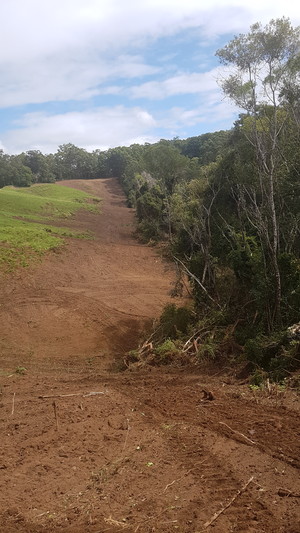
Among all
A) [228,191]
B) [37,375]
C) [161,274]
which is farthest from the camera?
[161,274]

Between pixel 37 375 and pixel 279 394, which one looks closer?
pixel 279 394

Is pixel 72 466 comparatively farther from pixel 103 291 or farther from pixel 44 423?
pixel 103 291

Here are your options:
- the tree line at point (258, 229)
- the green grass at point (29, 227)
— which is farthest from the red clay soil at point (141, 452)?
the green grass at point (29, 227)

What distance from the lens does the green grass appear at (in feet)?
92.8

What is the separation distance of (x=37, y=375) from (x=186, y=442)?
→ 23.8 ft

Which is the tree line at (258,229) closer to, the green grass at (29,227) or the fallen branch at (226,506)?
the fallen branch at (226,506)

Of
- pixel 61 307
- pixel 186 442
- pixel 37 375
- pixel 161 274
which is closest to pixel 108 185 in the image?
pixel 161 274

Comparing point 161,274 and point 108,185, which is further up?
point 108,185

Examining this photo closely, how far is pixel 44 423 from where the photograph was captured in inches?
338

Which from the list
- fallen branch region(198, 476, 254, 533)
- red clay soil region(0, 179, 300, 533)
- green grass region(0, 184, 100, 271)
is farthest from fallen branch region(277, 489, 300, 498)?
green grass region(0, 184, 100, 271)

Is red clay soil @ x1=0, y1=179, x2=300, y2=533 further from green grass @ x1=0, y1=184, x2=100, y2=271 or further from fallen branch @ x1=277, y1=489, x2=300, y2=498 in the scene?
green grass @ x1=0, y1=184, x2=100, y2=271

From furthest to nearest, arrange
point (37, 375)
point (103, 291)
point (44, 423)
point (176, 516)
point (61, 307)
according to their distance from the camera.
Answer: point (103, 291), point (61, 307), point (37, 375), point (44, 423), point (176, 516)

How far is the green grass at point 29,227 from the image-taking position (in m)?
28.3

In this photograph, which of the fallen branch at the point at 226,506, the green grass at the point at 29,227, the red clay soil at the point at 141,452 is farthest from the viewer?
the green grass at the point at 29,227
